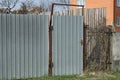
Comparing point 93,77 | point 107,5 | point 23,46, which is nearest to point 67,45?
point 93,77

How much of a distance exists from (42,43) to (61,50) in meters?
0.83

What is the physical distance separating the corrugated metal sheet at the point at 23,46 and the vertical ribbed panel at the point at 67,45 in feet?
1.39

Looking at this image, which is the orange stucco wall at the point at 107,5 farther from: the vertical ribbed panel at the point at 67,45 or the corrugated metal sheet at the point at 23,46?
the corrugated metal sheet at the point at 23,46

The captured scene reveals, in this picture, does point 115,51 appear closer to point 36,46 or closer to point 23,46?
point 36,46

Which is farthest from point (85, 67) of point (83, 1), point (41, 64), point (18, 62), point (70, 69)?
point (83, 1)

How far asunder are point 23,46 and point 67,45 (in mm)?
1764

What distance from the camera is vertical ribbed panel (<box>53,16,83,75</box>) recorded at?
11.8 metres

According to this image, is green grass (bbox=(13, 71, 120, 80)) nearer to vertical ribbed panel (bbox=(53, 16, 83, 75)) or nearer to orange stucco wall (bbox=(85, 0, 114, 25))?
vertical ribbed panel (bbox=(53, 16, 83, 75))

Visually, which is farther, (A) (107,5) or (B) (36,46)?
(A) (107,5)

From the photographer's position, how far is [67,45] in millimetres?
12047

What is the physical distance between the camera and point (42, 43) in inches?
453

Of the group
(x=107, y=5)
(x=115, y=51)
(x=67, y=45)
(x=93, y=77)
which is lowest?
(x=93, y=77)

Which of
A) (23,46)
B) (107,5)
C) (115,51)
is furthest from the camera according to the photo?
(107,5)

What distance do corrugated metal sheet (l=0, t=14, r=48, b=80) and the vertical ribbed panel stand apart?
42cm
